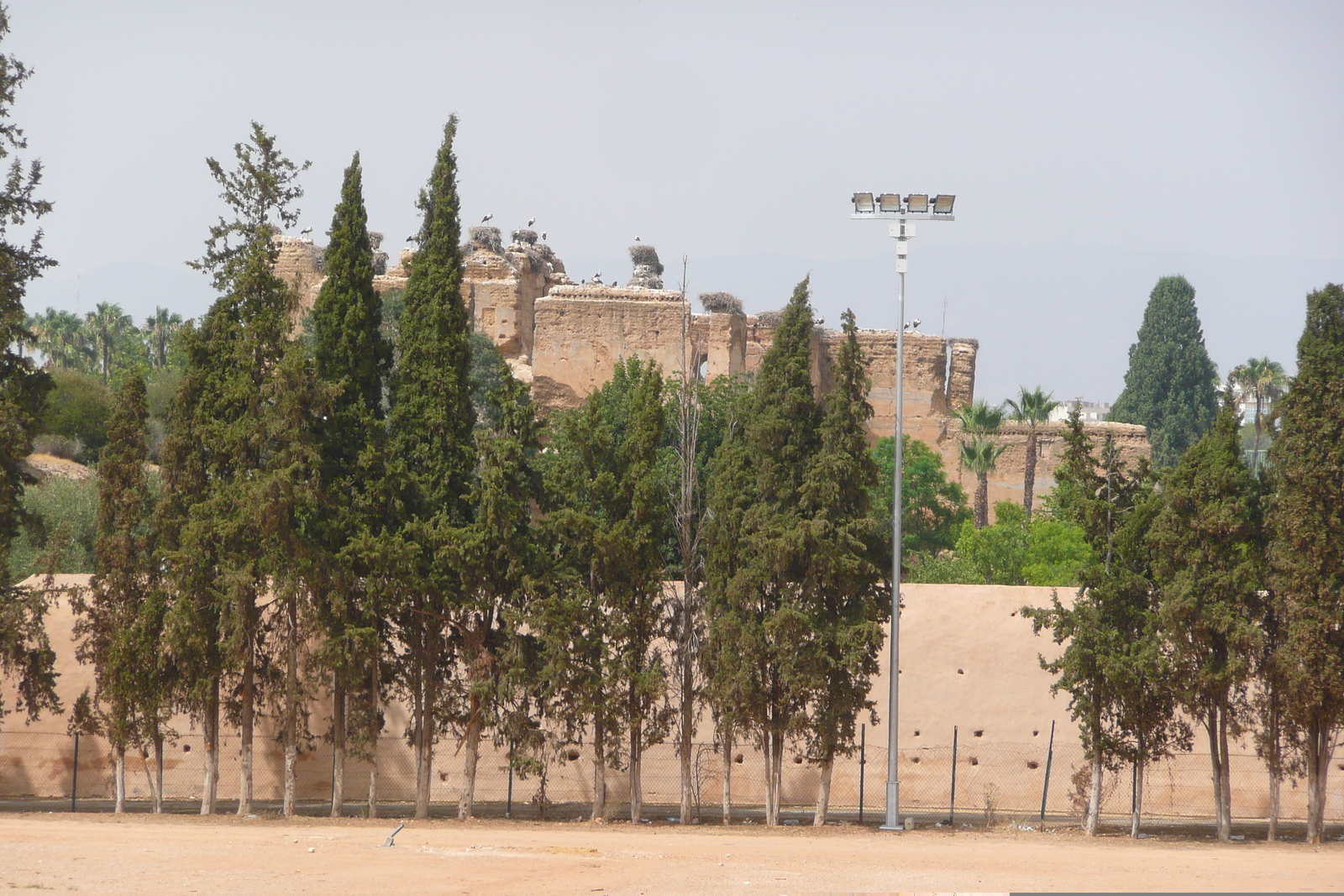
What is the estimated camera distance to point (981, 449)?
168 ft

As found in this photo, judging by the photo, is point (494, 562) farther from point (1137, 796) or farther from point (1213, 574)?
point (1213, 574)

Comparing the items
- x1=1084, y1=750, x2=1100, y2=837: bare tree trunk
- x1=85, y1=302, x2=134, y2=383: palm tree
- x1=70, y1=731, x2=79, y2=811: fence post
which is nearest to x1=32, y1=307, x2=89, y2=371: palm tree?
x1=85, y1=302, x2=134, y2=383: palm tree

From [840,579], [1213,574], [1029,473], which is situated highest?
[1029,473]

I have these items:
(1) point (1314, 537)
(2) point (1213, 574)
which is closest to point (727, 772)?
(2) point (1213, 574)

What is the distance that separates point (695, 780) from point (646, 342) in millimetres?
23359

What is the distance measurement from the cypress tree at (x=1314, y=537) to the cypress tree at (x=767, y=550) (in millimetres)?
7043

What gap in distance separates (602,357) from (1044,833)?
89.7 ft

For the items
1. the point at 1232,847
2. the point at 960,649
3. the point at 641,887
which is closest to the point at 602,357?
the point at 960,649

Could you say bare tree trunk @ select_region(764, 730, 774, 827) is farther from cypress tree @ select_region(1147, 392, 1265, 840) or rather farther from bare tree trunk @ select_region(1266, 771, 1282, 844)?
bare tree trunk @ select_region(1266, 771, 1282, 844)

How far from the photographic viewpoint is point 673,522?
24250mm

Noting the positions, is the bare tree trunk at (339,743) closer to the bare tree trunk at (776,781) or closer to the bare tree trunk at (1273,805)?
the bare tree trunk at (776,781)

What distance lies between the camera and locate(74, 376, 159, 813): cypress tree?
2212cm

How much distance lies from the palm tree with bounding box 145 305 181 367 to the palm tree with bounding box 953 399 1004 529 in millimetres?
33524

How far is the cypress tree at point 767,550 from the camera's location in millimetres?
21719
